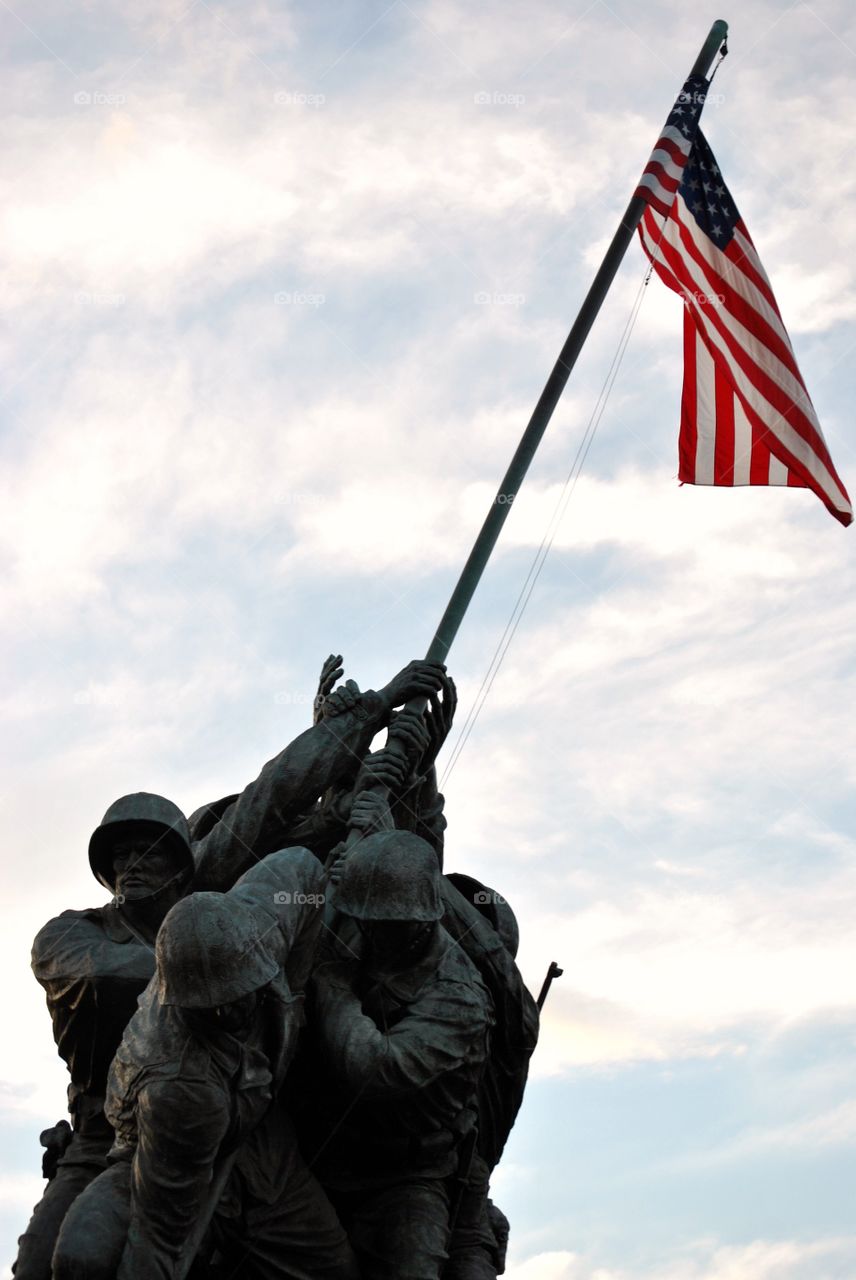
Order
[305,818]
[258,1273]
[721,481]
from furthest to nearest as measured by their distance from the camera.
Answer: [721,481], [305,818], [258,1273]

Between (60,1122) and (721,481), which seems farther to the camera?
(721,481)

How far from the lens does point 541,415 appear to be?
14.0 metres

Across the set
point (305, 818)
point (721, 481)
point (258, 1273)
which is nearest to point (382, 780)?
point (305, 818)

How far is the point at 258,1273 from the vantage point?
30.1 ft

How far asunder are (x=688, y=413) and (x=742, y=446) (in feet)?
1.76

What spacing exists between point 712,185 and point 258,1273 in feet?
34.1

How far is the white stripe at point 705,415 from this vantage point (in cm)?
1517

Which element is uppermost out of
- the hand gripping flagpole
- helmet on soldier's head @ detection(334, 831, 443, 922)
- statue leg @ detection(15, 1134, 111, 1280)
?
the hand gripping flagpole

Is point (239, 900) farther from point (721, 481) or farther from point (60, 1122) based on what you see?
point (721, 481)

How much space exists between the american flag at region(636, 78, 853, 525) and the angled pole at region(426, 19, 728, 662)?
0.36m

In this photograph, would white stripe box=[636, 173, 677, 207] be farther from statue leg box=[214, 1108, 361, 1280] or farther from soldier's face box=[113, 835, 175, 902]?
statue leg box=[214, 1108, 361, 1280]

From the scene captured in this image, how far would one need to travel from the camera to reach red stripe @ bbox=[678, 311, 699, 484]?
15.2m

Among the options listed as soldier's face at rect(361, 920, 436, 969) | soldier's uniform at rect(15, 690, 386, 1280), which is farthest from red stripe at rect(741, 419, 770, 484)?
soldier's face at rect(361, 920, 436, 969)


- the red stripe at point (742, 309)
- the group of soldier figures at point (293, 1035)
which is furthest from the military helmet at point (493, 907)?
the red stripe at point (742, 309)
